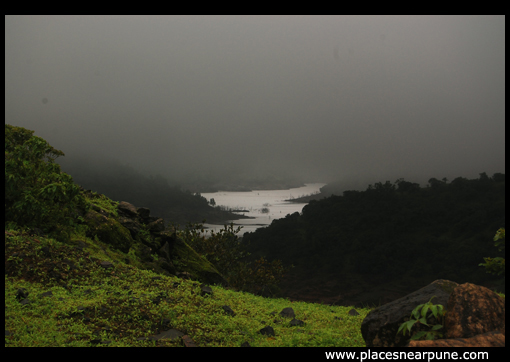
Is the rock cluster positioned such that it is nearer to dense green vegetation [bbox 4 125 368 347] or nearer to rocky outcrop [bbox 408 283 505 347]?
rocky outcrop [bbox 408 283 505 347]

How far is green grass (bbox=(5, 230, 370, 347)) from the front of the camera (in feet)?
23.6

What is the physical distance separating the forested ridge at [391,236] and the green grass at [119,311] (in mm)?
45662

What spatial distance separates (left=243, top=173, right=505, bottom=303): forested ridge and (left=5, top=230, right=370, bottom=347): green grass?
45.7m

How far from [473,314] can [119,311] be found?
736 centimetres

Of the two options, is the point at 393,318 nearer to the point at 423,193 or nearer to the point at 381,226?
the point at 381,226

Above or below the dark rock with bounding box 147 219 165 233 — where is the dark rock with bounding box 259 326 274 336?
below

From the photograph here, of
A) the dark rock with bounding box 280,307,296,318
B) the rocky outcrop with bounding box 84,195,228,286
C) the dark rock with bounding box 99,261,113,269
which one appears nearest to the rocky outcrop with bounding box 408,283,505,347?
the dark rock with bounding box 280,307,296,318

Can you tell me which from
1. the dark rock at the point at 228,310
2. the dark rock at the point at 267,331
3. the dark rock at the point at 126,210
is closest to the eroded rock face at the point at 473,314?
the dark rock at the point at 267,331

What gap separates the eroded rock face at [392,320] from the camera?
6605 millimetres

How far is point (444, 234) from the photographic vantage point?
7119cm

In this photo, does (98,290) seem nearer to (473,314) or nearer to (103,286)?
(103,286)

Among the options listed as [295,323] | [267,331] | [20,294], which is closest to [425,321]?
[267,331]

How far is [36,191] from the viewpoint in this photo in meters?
12.9

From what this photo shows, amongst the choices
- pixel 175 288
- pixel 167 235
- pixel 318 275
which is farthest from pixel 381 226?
pixel 175 288
